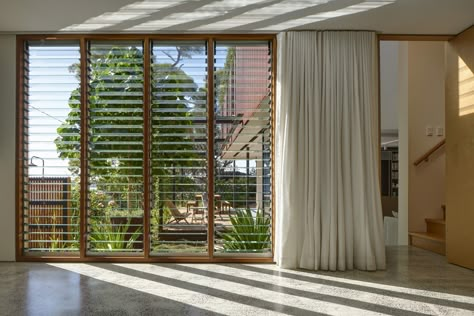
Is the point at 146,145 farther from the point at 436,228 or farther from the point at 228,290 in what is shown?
the point at 436,228

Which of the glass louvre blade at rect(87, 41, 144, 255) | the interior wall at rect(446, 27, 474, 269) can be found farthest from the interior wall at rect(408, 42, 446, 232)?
the glass louvre blade at rect(87, 41, 144, 255)

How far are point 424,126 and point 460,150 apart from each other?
5.79 ft

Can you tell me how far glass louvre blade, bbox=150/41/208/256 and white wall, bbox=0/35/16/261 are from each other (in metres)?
1.53

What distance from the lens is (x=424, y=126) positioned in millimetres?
6223

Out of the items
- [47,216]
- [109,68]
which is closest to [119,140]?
[109,68]

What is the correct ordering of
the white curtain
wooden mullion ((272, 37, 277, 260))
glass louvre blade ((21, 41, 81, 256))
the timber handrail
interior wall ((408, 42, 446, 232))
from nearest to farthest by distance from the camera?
the white curtain, wooden mullion ((272, 37, 277, 260)), glass louvre blade ((21, 41, 81, 256)), the timber handrail, interior wall ((408, 42, 446, 232))

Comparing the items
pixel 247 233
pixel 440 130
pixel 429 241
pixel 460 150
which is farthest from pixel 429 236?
pixel 247 233

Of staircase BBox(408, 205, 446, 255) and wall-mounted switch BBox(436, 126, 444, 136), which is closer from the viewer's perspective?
staircase BBox(408, 205, 446, 255)

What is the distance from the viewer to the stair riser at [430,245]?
17.1 ft

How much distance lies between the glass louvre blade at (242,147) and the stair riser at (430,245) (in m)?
2.19

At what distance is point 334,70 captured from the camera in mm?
4414

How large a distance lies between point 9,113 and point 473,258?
5.12 m

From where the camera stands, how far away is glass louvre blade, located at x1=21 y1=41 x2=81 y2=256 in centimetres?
479

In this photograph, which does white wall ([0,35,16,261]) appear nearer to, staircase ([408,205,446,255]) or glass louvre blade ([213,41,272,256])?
glass louvre blade ([213,41,272,256])
